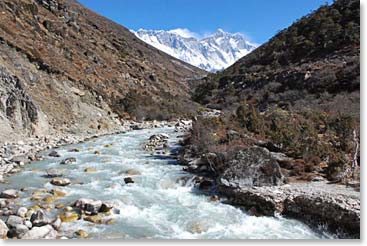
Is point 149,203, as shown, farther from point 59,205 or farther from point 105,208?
point 59,205

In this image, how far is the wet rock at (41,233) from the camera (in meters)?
8.28

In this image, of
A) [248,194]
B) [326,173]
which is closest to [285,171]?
[326,173]

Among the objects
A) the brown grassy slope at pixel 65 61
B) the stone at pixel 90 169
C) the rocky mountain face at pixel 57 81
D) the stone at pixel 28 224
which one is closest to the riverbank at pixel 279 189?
the stone at pixel 90 169

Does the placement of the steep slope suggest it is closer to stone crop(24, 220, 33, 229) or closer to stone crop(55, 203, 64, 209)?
stone crop(55, 203, 64, 209)

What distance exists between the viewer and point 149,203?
1141 cm

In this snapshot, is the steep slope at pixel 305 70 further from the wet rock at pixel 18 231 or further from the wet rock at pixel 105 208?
the wet rock at pixel 18 231

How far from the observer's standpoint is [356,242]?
22.9 feet

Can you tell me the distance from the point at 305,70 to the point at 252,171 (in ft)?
96.5

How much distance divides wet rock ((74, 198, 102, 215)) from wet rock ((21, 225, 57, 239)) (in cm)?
167

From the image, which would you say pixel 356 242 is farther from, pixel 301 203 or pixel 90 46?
pixel 90 46

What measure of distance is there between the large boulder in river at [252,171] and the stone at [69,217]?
461 centimetres

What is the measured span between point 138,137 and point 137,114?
34.2 ft

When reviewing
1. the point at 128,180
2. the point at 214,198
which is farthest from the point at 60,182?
the point at 214,198

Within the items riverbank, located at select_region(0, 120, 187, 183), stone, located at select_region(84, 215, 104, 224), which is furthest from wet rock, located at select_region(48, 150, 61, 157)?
stone, located at select_region(84, 215, 104, 224)
